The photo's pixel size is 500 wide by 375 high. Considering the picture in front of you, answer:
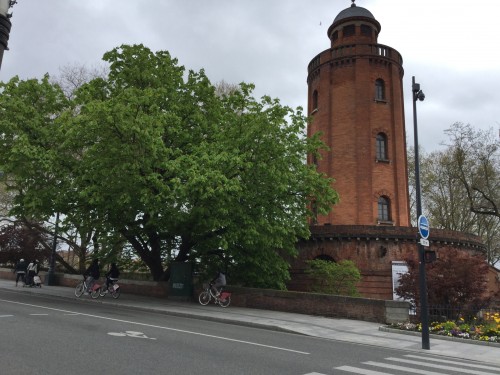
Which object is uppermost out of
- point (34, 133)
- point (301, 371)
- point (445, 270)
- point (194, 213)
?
point (34, 133)

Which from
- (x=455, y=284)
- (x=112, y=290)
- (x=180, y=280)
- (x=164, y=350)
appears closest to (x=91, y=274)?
(x=112, y=290)

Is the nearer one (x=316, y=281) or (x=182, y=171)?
(x=182, y=171)

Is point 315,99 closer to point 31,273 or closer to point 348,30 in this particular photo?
point 348,30

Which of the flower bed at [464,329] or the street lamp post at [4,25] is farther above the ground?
the street lamp post at [4,25]

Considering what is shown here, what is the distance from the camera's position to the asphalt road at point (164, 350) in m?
6.57

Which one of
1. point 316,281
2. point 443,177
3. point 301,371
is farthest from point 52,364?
point 443,177

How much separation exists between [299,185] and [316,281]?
316 inches

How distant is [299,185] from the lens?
62.1ft

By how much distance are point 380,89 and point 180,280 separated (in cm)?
2185

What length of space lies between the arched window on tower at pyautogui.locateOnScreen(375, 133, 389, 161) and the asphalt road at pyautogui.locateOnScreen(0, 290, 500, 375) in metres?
21.7

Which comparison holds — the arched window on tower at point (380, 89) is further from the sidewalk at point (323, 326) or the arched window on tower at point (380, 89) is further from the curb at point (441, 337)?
the curb at point (441, 337)

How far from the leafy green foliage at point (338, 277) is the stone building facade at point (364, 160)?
288cm

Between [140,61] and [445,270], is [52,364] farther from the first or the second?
[140,61]

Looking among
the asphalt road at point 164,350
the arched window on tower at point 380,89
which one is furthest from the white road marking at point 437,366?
the arched window on tower at point 380,89
